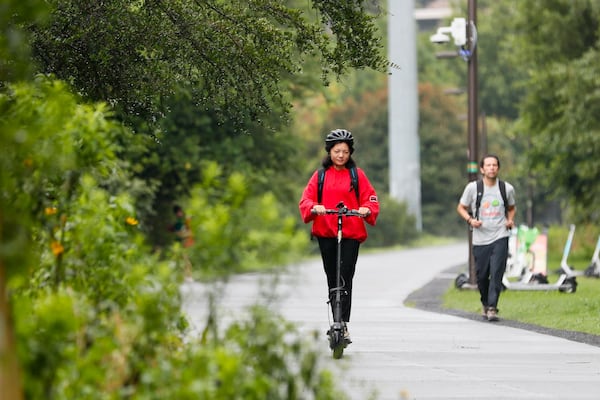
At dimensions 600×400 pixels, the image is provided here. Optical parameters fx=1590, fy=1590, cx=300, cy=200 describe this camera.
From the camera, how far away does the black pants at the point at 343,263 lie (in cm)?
1298

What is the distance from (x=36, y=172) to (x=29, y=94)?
0.61 meters

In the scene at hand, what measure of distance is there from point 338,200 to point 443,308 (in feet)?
26.5

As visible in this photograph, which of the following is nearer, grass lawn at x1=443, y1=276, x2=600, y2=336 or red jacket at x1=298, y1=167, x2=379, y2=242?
red jacket at x1=298, y1=167, x2=379, y2=242

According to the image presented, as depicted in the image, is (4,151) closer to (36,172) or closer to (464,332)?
(36,172)

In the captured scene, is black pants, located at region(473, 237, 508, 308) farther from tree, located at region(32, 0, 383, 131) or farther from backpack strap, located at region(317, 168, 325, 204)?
tree, located at region(32, 0, 383, 131)

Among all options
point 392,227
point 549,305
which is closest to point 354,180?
point 549,305

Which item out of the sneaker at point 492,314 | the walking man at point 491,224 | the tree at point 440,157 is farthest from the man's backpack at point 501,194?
the tree at point 440,157

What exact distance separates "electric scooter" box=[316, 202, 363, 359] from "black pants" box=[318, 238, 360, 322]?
69mm

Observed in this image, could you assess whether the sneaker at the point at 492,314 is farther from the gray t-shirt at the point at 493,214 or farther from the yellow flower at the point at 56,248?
the yellow flower at the point at 56,248

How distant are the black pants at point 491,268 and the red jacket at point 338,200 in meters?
4.86

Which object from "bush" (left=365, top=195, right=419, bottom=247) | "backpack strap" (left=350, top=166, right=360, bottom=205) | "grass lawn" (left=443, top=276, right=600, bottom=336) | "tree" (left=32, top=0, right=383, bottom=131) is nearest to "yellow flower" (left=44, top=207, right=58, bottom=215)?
"tree" (left=32, top=0, right=383, bottom=131)

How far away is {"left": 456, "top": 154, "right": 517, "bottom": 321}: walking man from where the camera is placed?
58.1 ft

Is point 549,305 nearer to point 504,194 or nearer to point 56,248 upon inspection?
point 504,194

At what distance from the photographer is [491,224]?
17.8m
